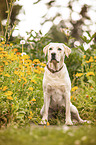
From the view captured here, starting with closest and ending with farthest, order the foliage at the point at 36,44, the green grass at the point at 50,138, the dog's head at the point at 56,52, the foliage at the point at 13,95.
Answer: the green grass at the point at 50,138, the foliage at the point at 13,95, the dog's head at the point at 56,52, the foliage at the point at 36,44

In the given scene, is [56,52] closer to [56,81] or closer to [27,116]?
[56,81]

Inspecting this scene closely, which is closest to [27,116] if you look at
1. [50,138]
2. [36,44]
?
[50,138]

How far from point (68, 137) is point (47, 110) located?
211cm

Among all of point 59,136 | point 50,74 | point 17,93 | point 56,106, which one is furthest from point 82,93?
point 59,136

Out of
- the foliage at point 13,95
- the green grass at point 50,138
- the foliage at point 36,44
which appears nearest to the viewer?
the green grass at point 50,138

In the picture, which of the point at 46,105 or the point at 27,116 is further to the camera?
the point at 46,105

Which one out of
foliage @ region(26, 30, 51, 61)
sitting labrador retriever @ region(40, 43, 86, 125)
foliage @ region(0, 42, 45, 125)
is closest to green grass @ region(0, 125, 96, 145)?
foliage @ region(0, 42, 45, 125)

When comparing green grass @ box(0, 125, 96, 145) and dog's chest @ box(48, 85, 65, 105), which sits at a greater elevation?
green grass @ box(0, 125, 96, 145)

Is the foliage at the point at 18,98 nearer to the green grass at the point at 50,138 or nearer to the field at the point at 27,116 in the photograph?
the field at the point at 27,116

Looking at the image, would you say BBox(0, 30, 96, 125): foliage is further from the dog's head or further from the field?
the dog's head

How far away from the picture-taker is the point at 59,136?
1.32 m

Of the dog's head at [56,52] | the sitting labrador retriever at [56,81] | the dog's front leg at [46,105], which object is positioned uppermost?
the dog's head at [56,52]

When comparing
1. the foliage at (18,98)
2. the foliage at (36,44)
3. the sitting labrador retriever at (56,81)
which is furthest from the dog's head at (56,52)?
the foliage at (36,44)

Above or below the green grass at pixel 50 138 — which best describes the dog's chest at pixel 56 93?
below
